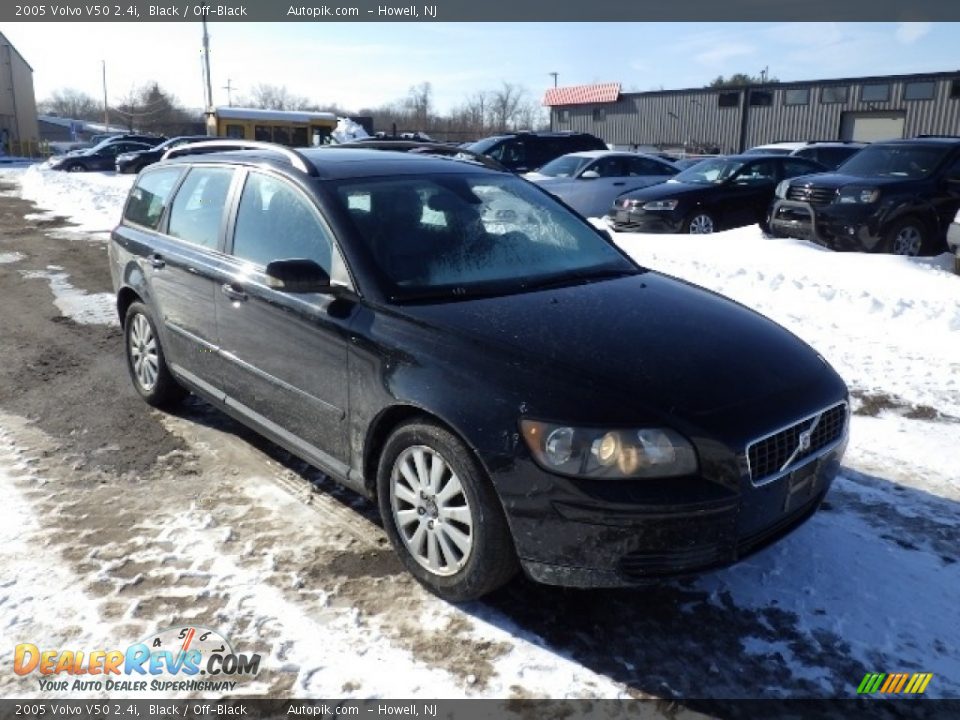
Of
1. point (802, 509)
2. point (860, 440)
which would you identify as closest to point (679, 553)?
point (802, 509)

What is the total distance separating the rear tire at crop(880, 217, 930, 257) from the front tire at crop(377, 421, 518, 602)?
29.2 feet

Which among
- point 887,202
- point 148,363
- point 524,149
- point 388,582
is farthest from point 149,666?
point 524,149

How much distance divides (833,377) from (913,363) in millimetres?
3252

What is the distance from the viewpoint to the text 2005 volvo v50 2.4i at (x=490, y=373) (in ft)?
9.08

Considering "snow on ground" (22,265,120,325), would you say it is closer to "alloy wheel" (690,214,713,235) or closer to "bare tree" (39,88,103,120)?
"alloy wheel" (690,214,713,235)

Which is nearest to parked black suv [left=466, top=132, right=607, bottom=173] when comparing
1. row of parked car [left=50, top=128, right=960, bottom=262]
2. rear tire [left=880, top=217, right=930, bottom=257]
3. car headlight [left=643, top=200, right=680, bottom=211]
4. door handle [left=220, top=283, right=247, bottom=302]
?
row of parked car [left=50, top=128, right=960, bottom=262]

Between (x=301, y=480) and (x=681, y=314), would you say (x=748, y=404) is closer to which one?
(x=681, y=314)

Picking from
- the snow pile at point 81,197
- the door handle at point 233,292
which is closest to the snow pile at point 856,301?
the door handle at point 233,292

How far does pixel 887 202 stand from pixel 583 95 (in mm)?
42735

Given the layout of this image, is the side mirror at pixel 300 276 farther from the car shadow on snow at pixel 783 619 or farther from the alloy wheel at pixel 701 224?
the alloy wheel at pixel 701 224

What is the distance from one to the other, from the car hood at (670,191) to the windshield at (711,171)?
303mm

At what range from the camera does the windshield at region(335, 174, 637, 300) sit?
3617mm

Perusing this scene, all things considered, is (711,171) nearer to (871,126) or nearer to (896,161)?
(896,161)

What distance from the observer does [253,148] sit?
15.6 feet
